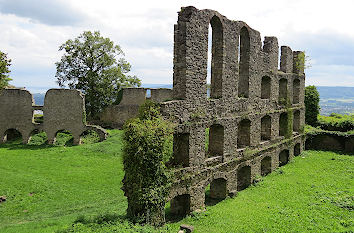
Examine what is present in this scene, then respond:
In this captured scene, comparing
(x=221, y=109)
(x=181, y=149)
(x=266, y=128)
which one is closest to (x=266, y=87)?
(x=266, y=128)

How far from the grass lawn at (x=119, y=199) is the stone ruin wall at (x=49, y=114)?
19.6ft

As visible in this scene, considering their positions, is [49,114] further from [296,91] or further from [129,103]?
[296,91]

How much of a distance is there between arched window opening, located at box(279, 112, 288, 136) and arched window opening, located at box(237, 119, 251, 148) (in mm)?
5772

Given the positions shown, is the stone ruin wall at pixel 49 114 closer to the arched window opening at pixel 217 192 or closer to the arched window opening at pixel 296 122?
the arched window opening at pixel 217 192

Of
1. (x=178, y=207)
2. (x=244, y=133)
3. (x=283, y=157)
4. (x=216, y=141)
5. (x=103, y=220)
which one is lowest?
(x=178, y=207)

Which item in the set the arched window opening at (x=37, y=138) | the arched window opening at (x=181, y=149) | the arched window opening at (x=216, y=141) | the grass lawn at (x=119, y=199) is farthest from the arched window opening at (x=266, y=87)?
the arched window opening at (x=37, y=138)

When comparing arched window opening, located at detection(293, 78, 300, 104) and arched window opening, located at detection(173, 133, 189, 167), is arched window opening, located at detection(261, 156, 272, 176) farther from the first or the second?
arched window opening, located at detection(173, 133, 189, 167)

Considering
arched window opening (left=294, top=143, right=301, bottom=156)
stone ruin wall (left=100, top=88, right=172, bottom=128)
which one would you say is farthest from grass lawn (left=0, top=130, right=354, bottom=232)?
stone ruin wall (left=100, top=88, right=172, bottom=128)

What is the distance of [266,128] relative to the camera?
63.1 ft

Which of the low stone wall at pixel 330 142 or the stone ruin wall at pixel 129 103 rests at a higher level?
the stone ruin wall at pixel 129 103

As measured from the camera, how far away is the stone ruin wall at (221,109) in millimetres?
12117

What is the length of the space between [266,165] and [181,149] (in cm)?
880

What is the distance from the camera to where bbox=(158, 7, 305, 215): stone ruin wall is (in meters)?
12.1

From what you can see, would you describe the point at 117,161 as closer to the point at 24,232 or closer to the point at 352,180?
the point at 24,232
